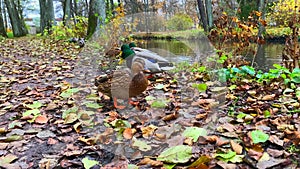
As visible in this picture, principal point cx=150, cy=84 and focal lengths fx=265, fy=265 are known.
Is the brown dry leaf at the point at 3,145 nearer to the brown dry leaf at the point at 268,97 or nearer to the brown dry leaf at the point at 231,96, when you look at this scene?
the brown dry leaf at the point at 231,96

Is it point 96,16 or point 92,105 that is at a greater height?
point 96,16

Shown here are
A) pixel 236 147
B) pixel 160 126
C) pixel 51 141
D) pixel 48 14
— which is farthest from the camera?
pixel 48 14

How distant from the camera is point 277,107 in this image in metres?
1.94

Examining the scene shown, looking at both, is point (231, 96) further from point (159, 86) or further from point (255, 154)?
point (255, 154)

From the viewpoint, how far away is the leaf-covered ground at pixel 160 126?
1342 millimetres

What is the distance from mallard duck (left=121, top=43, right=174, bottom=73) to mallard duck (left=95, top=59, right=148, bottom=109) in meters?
0.12

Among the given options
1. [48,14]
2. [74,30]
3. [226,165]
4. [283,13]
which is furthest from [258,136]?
[48,14]

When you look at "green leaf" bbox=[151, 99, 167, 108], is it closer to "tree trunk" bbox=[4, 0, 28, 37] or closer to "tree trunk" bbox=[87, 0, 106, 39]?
"tree trunk" bbox=[87, 0, 106, 39]

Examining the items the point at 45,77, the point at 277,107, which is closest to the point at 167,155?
the point at 277,107

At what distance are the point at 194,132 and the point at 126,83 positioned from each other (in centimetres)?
61

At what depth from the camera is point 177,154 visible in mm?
1344

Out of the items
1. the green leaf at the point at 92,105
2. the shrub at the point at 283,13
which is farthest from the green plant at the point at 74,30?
the green leaf at the point at 92,105

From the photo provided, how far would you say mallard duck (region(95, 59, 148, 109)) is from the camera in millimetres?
1873

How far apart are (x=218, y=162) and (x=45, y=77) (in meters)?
2.75
